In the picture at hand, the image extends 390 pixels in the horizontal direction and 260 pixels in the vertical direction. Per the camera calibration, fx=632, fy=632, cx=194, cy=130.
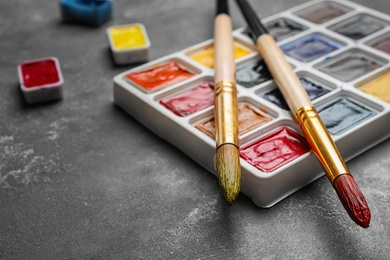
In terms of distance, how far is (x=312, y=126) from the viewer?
1.01 metres

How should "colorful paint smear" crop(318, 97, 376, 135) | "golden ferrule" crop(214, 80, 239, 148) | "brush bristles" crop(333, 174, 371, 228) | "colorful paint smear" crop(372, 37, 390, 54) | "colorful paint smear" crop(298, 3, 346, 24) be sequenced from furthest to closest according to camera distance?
"colorful paint smear" crop(298, 3, 346, 24), "colorful paint smear" crop(372, 37, 390, 54), "colorful paint smear" crop(318, 97, 376, 135), "golden ferrule" crop(214, 80, 239, 148), "brush bristles" crop(333, 174, 371, 228)

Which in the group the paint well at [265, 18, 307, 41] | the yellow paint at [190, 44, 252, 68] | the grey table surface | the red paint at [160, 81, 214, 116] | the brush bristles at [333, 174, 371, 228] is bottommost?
the grey table surface

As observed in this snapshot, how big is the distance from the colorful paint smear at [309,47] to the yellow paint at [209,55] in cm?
9

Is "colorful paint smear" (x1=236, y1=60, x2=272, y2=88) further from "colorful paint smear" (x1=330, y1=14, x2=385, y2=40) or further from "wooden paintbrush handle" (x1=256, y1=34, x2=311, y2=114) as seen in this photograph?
"colorful paint smear" (x1=330, y1=14, x2=385, y2=40)

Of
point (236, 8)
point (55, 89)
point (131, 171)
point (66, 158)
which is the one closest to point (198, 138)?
point (131, 171)

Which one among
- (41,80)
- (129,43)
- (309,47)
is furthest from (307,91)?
(41,80)

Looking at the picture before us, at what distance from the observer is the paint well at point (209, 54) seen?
1.31 metres

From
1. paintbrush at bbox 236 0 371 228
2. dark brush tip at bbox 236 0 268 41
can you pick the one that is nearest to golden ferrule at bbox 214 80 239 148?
paintbrush at bbox 236 0 371 228

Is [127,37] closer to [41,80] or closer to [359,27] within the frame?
[41,80]

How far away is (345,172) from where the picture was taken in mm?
926

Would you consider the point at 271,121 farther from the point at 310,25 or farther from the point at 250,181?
the point at 310,25

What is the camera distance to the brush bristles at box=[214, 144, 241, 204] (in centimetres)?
91

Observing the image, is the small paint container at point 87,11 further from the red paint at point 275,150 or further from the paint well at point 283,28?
the red paint at point 275,150

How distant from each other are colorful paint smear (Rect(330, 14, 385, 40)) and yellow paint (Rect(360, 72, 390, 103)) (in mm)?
174
